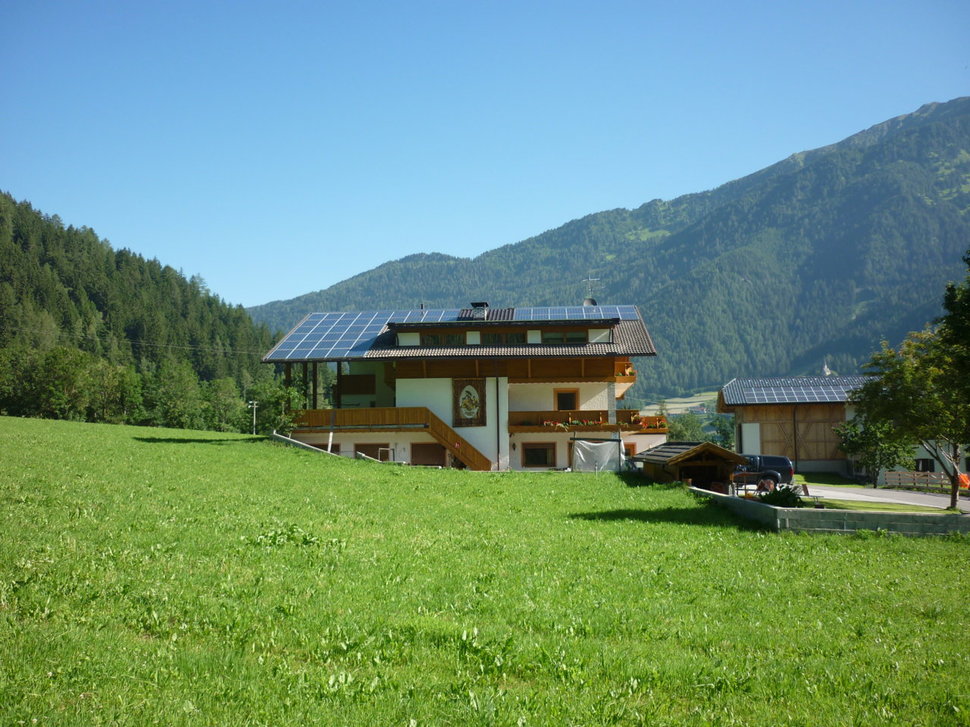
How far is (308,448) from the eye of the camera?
37125 mm

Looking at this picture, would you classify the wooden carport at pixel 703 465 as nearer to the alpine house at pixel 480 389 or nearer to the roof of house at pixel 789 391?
the alpine house at pixel 480 389

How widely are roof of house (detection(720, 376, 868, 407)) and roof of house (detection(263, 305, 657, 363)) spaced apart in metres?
15.7

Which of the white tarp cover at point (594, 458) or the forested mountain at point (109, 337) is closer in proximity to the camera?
the white tarp cover at point (594, 458)

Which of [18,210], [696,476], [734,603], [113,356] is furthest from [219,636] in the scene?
[18,210]

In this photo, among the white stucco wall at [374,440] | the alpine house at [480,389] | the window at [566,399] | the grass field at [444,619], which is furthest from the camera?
the window at [566,399]

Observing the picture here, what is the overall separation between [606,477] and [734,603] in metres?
22.9

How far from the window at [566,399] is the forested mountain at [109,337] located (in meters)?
58.8

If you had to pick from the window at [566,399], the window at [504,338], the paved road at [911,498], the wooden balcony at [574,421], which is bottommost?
the paved road at [911,498]

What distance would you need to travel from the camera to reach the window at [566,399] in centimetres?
4681

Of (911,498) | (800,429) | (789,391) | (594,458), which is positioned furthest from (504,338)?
(789,391)

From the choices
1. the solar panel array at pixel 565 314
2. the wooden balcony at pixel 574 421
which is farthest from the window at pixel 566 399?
the solar panel array at pixel 565 314

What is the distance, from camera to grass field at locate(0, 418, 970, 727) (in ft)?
22.7

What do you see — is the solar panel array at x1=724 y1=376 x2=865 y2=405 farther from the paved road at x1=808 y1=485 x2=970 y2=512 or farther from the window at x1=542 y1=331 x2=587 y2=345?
the window at x1=542 y1=331 x2=587 y2=345

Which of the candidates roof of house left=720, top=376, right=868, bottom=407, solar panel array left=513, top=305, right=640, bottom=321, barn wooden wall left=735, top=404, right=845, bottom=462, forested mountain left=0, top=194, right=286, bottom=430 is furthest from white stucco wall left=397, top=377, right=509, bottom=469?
forested mountain left=0, top=194, right=286, bottom=430
